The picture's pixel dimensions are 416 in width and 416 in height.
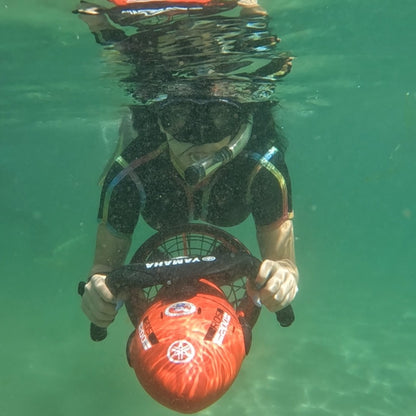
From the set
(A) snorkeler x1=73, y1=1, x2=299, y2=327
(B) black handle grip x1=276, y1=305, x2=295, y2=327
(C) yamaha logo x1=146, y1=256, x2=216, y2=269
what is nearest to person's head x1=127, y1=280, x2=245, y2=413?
(C) yamaha logo x1=146, y1=256, x2=216, y2=269

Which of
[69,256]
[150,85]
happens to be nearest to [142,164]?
[150,85]

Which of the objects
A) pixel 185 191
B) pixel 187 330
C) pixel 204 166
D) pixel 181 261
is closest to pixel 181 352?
pixel 187 330

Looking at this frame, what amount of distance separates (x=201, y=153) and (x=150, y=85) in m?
5.66

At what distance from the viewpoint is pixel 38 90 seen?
53.0ft

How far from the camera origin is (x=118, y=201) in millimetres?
4867

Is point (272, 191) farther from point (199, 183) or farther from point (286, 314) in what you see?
point (286, 314)

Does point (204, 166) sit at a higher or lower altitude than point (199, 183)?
higher

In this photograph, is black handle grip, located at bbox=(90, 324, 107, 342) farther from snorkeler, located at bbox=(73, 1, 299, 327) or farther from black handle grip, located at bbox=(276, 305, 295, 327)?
black handle grip, located at bbox=(276, 305, 295, 327)

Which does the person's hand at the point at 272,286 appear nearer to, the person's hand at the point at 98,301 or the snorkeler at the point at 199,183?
the snorkeler at the point at 199,183

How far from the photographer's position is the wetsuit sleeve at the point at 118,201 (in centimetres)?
482

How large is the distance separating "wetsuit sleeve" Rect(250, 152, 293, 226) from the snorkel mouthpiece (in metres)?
0.72

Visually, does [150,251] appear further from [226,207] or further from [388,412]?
[388,412]

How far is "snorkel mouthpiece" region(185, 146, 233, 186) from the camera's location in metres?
4.04

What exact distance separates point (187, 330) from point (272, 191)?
2578 millimetres
